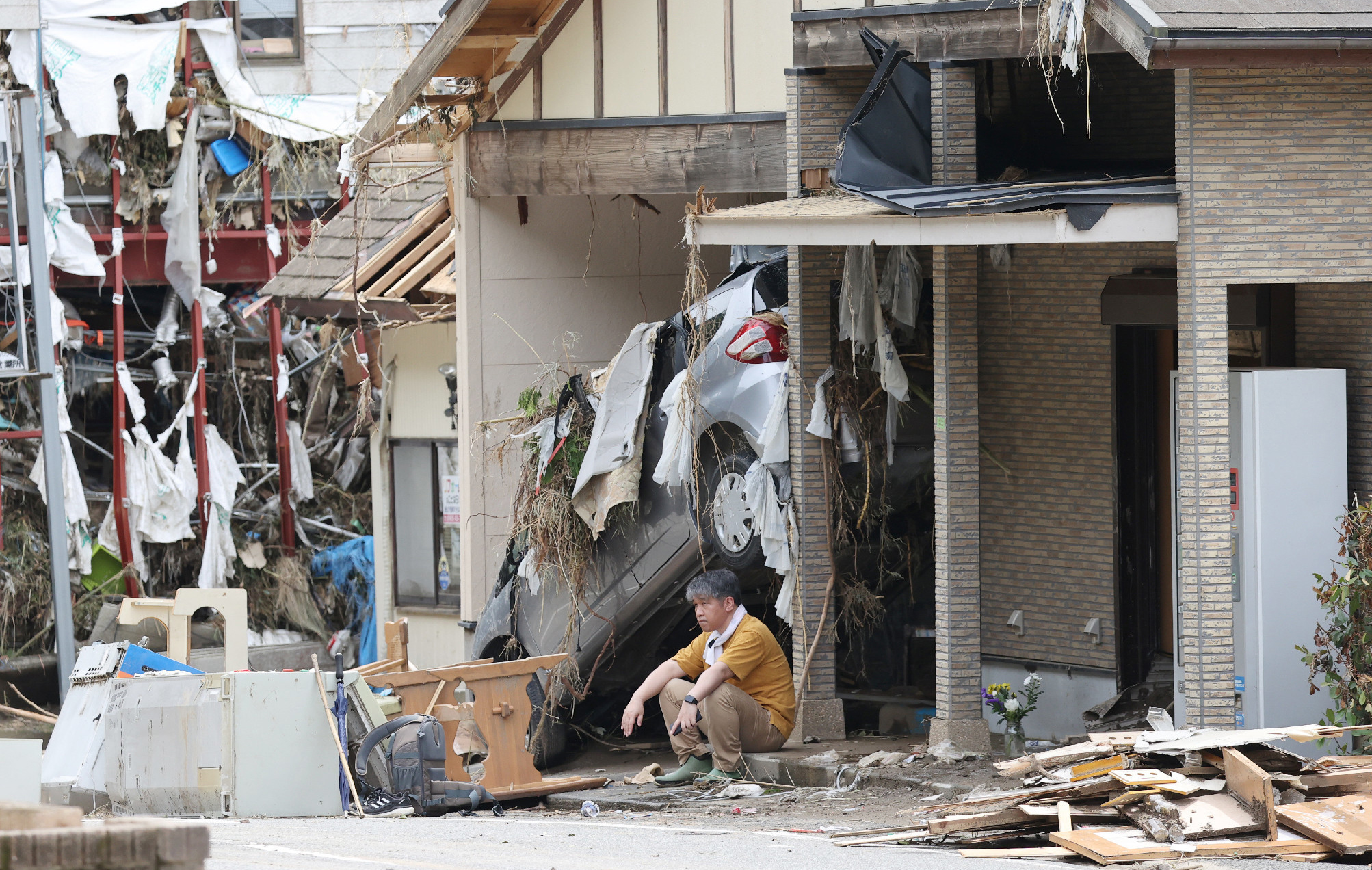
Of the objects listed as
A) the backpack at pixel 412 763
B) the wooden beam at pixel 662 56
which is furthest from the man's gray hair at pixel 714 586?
the wooden beam at pixel 662 56

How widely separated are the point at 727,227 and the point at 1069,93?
3024mm

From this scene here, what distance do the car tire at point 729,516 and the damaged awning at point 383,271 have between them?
5151mm

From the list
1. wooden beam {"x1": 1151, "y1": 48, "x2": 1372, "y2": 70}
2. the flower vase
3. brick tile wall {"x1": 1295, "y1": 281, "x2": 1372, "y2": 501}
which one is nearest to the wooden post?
the flower vase

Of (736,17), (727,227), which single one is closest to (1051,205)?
(727,227)

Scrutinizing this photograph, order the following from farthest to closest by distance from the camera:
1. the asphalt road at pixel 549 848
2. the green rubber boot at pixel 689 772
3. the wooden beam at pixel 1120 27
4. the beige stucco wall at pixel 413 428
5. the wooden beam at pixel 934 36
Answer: the beige stucco wall at pixel 413 428
the green rubber boot at pixel 689 772
the wooden beam at pixel 934 36
the wooden beam at pixel 1120 27
the asphalt road at pixel 549 848

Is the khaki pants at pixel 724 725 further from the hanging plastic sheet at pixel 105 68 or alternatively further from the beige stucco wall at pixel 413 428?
the hanging plastic sheet at pixel 105 68

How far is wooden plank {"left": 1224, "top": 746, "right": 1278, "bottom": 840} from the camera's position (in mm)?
7535

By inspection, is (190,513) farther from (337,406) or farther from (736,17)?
(736,17)

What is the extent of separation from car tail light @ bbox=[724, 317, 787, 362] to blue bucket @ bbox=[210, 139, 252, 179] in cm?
975

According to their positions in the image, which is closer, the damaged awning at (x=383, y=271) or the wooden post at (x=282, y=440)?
the damaged awning at (x=383, y=271)

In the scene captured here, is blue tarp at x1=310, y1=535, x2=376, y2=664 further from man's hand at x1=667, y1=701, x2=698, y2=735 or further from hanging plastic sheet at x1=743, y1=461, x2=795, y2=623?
man's hand at x1=667, y1=701, x2=698, y2=735

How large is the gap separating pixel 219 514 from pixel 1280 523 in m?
12.8

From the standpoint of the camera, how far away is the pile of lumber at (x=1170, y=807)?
7.43 meters

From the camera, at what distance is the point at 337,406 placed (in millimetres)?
20969
